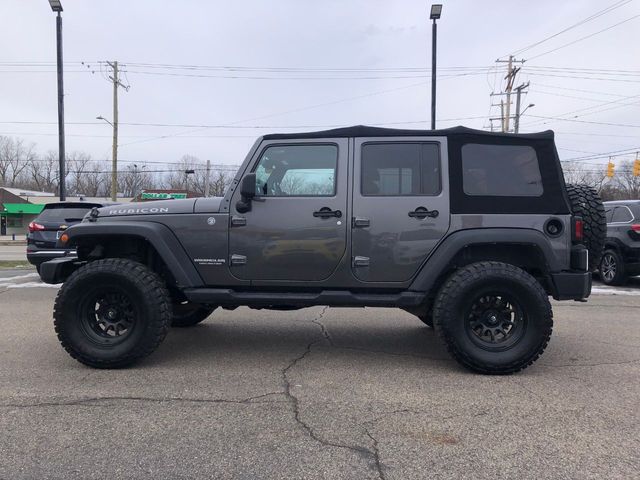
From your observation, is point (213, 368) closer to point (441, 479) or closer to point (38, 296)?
point (441, 479)

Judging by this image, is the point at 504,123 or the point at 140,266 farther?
the point at 504,123

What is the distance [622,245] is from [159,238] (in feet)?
29.8

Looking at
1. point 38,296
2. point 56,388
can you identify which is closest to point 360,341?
point 56,388

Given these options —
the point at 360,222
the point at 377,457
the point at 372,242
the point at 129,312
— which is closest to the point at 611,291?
the point at 372,242

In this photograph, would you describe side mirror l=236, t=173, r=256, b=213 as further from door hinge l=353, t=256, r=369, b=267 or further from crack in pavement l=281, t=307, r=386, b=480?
crack in pavement l=281, t=307, r=386, b=480

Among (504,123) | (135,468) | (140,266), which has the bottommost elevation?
(135,468)

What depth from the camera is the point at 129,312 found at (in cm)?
456

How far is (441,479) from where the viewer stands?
8.71 ft

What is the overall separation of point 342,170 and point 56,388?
3022mm

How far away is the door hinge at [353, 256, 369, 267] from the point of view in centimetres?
441

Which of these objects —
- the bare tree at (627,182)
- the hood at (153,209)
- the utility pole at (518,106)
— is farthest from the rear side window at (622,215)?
the bare tree at (627,182)

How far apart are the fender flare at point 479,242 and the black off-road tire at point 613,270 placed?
6623 mm

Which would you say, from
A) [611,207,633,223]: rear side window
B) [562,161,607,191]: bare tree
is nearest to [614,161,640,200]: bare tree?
[562,161,607,191]: bare tree

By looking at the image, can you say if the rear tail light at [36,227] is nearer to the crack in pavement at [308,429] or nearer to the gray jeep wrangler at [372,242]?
the gray jeep wrangler at [372,242]
